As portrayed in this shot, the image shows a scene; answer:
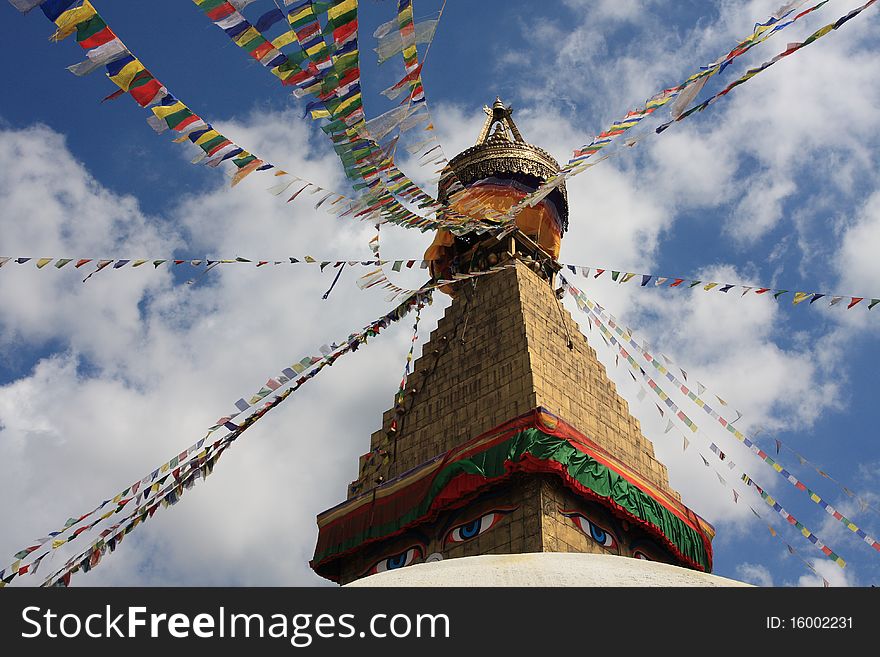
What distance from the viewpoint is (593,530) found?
11219mm

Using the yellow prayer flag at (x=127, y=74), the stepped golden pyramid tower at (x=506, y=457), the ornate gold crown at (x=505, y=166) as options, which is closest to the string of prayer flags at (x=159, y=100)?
the yellow prayer flag at (x=127, y=74)

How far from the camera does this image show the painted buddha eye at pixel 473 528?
1112 cm

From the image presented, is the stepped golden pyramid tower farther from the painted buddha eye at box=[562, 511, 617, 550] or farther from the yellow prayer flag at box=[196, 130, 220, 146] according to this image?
the yellow prayer flag at box=[196, 130, 220, 146]

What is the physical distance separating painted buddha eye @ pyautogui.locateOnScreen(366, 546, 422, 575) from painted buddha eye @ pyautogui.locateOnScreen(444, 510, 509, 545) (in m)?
0.53

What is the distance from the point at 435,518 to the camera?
37.9 ft

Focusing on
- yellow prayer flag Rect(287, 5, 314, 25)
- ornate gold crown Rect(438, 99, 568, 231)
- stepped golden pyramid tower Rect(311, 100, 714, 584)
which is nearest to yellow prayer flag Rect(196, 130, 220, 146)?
yellow prayer flag Rect(287, 5, 314, 25)

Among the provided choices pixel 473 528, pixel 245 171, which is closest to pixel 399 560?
pixel 473 528
